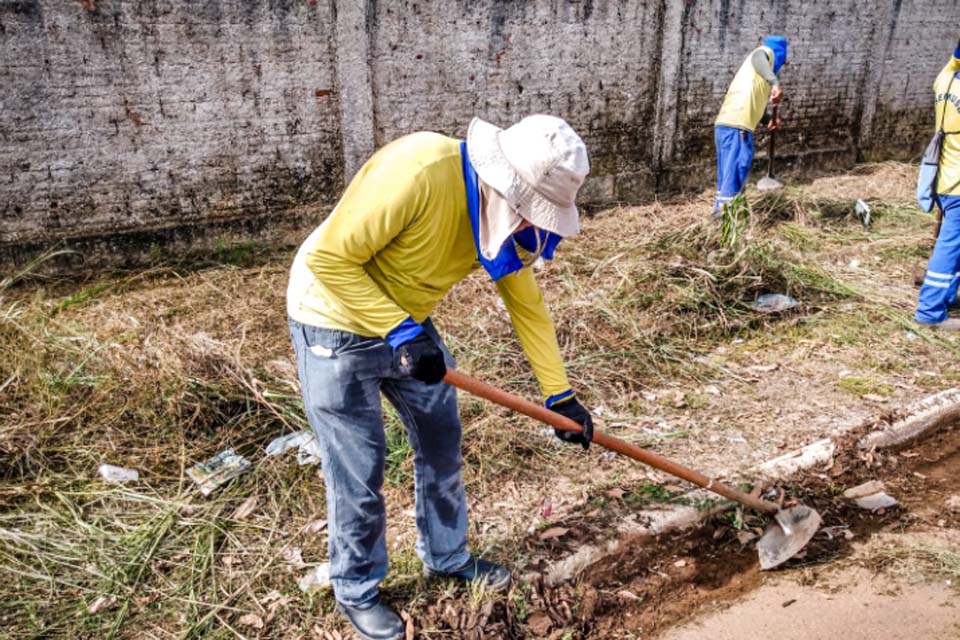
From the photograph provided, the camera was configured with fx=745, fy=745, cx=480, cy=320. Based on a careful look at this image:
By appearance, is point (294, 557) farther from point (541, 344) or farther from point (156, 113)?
point (156, 113)

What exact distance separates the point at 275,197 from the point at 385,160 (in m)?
4.99

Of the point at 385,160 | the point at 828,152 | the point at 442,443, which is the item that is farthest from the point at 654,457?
the point at 828,152

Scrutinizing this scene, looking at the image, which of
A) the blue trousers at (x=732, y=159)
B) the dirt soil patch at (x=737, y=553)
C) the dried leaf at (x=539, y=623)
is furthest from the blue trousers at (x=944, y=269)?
the dried leaf at (x=539, y=623)

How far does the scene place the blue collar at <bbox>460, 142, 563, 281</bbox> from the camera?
2.25 metres

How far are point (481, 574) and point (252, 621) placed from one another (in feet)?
2.95

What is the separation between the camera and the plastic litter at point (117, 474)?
3.55 meters

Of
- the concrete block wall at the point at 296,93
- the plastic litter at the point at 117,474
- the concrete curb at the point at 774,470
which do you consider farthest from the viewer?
the concrete block wall at the point at 296,93

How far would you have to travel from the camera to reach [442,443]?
8.89ft

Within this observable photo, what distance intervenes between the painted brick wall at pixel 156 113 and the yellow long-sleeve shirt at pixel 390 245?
443cm

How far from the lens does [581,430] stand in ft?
9.07

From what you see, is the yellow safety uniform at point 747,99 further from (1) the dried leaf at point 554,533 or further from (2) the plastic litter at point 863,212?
(1) the dried leaf at point 554,533

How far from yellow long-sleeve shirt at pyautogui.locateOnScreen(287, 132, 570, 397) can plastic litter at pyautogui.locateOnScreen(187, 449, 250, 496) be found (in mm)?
1473

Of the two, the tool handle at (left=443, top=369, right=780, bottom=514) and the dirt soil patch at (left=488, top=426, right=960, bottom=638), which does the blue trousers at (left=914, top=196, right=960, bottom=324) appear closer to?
the dirt soil patch at (left=488, top=426, right=960, bottom=638)

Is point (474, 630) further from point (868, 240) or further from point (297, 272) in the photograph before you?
point (868, 240)
